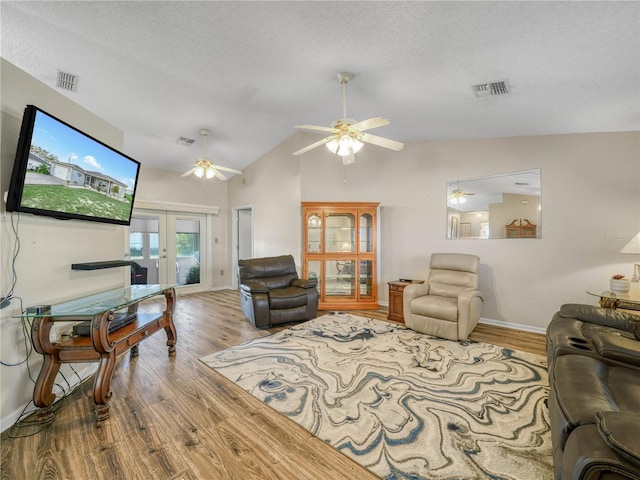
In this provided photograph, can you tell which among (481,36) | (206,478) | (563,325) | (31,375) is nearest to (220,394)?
(206,478)

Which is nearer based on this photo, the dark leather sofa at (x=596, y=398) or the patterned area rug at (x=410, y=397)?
the dark leather sofa at (x=596, y=398)

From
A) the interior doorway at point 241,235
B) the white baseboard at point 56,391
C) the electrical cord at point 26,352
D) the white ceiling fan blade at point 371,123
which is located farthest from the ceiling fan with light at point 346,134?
the interior doorway at point 241,235

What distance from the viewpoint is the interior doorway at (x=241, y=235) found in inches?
256

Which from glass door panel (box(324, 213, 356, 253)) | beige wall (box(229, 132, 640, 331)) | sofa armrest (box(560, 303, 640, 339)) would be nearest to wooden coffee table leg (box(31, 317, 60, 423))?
beige wall (box(229, 132, 640, 331))

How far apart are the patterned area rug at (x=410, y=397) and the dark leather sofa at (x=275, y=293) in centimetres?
43

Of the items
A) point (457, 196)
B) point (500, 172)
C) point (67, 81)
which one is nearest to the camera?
point (67, 81)

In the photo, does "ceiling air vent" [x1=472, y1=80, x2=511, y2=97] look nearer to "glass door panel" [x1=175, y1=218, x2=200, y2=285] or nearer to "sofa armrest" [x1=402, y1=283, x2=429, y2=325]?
"sofa armrest" [x1=402, y1=283, x2=429, y2=325]

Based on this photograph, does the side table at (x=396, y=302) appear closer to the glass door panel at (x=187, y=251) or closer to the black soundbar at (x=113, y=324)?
the black soundbar at (x=113, y=324)

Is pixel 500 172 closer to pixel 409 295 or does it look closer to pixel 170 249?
pixel 409 295

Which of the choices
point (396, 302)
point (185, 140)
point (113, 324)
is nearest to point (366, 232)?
point (396, 302)

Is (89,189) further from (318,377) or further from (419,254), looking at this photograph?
(419,254)

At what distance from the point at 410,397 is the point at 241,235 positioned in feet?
17.7

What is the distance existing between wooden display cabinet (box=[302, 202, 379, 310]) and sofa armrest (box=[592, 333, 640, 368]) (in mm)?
3067

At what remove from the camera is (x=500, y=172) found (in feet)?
12.4
